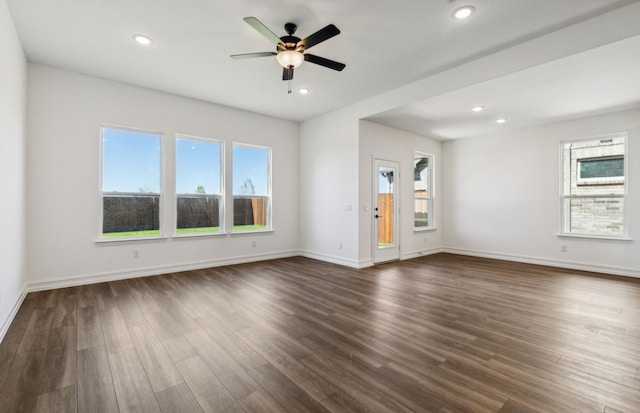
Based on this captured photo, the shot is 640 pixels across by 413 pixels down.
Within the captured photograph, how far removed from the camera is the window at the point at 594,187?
5.07m

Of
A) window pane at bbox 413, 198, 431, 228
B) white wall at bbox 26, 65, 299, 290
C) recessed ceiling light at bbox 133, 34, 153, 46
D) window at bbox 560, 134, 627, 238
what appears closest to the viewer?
recessed ceiling light at bbox 133, 34, 153, 46

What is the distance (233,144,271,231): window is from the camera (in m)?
5.90

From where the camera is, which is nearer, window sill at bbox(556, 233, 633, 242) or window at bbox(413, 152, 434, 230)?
window sill at bbox(556, 233, 633, 242)

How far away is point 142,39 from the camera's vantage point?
3.33 meters

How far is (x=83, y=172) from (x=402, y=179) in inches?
223

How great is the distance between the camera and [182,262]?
5.13m

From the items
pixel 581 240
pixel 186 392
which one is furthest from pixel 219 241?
pixel 581 240

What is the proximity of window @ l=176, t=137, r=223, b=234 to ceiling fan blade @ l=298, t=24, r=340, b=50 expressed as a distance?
327cm

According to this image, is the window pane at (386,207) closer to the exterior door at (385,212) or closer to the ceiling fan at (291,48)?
the exterior door at (385,212)

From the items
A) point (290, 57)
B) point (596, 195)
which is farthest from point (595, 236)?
point (290, 57)

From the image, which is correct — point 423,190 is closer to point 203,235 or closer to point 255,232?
point 255,232

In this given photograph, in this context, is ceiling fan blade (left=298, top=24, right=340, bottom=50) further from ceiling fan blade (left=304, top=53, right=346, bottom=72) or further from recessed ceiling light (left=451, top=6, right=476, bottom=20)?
recessed ceiling light (left=451, top=6, right=476, bottom=20)

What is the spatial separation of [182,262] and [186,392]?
12.1 feet

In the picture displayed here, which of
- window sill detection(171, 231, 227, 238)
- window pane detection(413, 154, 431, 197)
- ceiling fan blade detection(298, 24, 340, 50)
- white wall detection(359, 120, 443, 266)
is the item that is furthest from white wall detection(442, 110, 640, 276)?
window sill detection(171, 231, 227, 238)
